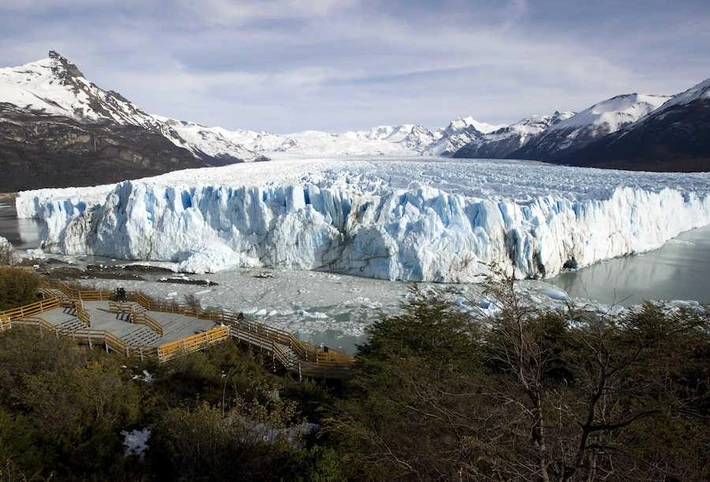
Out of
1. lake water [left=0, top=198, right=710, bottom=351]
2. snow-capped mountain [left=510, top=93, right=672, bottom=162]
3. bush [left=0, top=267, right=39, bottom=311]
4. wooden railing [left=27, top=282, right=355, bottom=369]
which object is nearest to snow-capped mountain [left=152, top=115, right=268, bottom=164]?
snow-capped mountain [left=510, top=93, right=672, bottom=162]

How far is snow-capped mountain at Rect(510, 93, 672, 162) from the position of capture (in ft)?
252

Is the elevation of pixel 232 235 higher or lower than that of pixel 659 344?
lower

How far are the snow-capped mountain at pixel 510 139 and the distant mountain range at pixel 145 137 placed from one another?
0.23 m

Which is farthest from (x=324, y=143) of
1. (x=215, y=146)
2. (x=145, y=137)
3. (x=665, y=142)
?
(x=665, y=142)

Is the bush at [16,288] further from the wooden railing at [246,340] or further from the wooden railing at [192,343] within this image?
the wooden railing at [192,343]

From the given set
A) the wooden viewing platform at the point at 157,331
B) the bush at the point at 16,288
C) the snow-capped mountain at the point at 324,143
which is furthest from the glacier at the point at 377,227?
the snow-capped mountain at the point at 324,143

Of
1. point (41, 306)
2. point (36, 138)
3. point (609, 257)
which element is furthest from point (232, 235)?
point (36, 138)

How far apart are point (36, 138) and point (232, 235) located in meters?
64.3

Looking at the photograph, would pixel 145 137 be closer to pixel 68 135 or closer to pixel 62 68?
pixel 68 135

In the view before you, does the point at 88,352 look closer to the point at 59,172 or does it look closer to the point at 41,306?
the point at 41,306

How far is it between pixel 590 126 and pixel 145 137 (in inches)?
3167

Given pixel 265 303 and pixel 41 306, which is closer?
pixel 41 306

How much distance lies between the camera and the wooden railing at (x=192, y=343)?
8031 millimetres

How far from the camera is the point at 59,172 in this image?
59250 mm
